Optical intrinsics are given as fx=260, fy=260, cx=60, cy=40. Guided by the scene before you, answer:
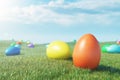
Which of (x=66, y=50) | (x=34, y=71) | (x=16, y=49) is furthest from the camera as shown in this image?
(x=16, y=49)

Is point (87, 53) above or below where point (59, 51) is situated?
above

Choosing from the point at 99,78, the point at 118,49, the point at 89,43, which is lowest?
the point at 118,49

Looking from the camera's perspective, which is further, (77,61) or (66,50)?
(66,50)

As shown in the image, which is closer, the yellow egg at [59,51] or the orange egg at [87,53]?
the orange egg at [87,53]

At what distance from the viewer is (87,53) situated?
27.2 ft

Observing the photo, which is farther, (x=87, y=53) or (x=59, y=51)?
(x=59, y=51)

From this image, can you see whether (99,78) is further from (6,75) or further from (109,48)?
(109,48)

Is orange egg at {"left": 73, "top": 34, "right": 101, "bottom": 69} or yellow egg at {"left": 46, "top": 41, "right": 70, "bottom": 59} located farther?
yellow egg at {"left": 46, "top": 41, "right": 70, "bottom": 59}

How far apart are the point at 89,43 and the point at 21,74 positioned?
2.47 m

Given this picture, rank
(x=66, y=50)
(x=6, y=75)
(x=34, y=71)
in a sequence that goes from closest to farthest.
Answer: (x=6, y=75) → (x=34, y=71) → (x=66, y=50)

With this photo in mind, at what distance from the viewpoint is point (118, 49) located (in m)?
19.3

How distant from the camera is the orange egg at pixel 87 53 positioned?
27.2 ft

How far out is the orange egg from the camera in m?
8.30

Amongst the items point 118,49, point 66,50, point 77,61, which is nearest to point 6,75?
point 77,61
